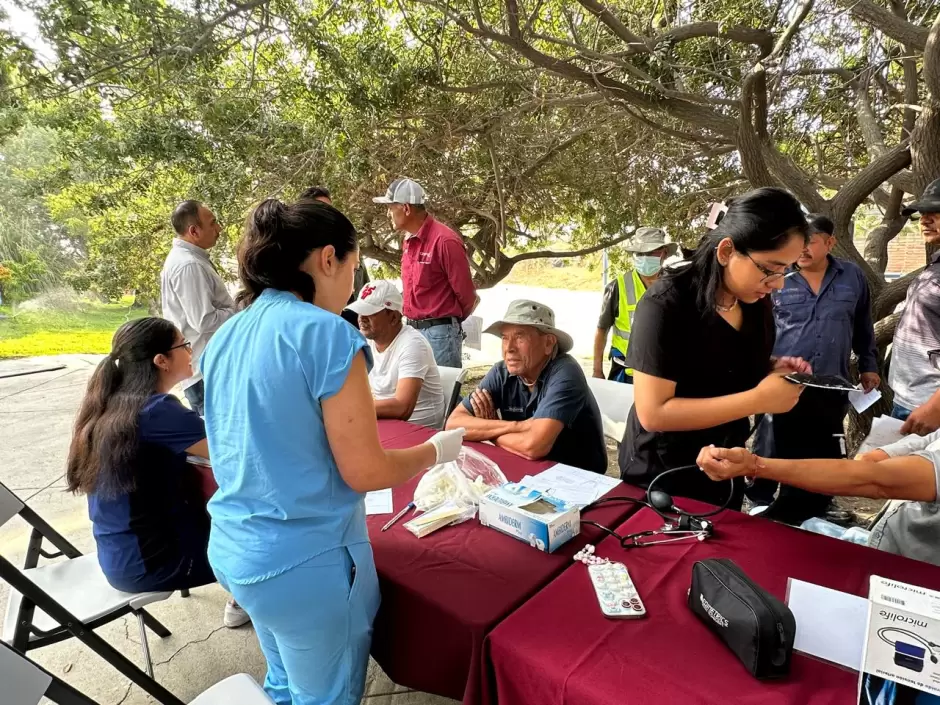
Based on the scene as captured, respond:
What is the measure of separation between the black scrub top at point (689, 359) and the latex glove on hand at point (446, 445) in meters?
0.57

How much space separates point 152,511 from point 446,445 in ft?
3.79

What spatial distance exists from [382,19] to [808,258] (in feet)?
13.7

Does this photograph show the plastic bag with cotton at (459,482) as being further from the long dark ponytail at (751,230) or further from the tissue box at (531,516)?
the long dark ponytail at (751,230)

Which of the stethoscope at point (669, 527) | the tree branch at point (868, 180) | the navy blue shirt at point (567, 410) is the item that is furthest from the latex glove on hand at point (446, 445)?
the tree branch at point (868, 180)

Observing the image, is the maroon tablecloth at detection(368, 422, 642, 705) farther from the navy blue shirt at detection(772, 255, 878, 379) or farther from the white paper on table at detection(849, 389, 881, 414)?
the navy blue shirt at detection(772, 255, 878, 379)

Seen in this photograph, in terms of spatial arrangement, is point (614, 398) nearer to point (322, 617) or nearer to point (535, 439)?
point (535, 439)

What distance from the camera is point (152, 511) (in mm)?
1873

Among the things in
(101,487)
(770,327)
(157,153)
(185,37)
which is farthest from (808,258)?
(157,153)

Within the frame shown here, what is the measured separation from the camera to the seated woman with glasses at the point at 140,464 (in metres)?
1.80

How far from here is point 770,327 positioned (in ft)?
5.95

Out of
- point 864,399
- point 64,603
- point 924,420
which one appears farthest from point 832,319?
point 64,603

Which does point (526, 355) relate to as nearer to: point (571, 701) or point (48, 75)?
point (571, 701)

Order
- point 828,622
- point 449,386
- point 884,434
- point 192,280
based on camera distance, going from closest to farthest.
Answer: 1. point 828,622
2. point 884,434
3. point 449,386
4. point 192,280

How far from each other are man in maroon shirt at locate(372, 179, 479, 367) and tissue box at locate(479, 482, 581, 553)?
236cm
